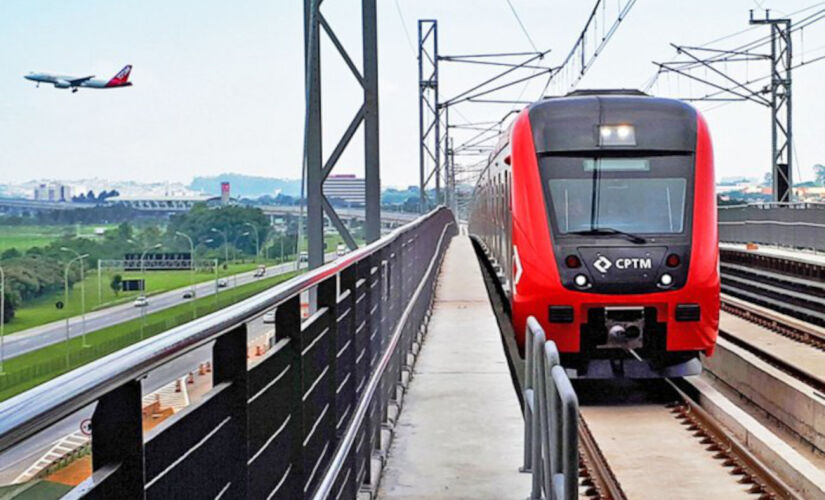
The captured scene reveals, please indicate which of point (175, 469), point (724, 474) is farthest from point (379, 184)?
point (175, 469)

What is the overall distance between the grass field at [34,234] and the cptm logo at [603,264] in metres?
7.73

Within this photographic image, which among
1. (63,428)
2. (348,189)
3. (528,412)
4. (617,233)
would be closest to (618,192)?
(617,233)

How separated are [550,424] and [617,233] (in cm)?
700

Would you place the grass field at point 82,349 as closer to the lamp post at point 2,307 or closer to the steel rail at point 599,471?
the lamp post at point 2,307

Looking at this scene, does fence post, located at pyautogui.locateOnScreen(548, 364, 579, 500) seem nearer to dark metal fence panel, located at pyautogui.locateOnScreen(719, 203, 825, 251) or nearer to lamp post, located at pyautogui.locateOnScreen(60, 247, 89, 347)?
lamp post, located at pyautogui.locateOnScreen(60, 247, 89, 347)

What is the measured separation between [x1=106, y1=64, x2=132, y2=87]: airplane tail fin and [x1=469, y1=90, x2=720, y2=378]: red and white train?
6.48 m

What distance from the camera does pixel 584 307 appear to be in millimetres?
11352

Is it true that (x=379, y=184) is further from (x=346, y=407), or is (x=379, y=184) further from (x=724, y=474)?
(x=346, y=407)

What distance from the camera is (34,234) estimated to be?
12.1 ft

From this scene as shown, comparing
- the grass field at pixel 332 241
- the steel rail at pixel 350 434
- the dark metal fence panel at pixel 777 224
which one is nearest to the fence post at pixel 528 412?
the steel rail at pixel 350 434

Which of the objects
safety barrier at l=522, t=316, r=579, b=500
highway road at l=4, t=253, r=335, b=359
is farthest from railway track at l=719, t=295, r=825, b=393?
highway road at l=4, t=253, r=335, b=359

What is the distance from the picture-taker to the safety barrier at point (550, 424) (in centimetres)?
411

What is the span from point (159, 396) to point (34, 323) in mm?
1278

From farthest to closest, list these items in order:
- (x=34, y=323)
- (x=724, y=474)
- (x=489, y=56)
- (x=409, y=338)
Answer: (x=489, y=56), (x=409, y=338), (x=724, y=474), (x=34, y=323)
